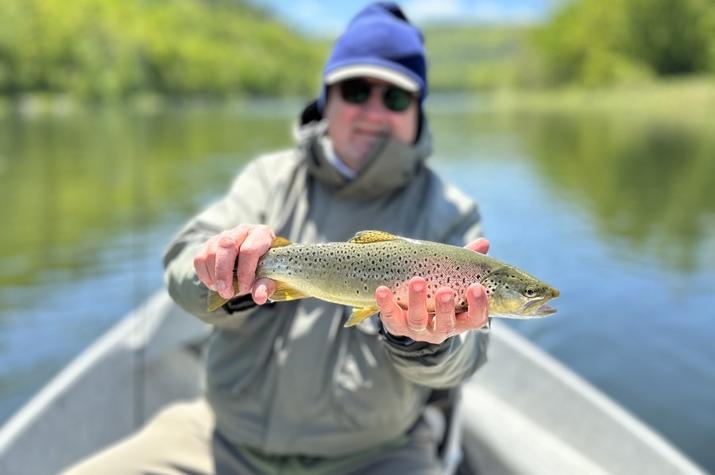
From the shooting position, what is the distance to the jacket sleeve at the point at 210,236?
2.43 meters

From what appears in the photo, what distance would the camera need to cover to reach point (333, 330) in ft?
8.89

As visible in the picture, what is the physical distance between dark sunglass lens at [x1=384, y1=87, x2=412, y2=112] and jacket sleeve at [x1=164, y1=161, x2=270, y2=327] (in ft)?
2.16

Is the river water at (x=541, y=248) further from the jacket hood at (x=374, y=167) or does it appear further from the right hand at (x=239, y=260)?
the right hand at (x=239, y=260)

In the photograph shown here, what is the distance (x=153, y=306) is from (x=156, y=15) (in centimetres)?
13880

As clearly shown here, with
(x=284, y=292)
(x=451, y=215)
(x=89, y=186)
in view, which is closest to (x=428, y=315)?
(x=284, y=292)

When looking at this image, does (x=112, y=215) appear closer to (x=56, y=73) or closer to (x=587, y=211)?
(x=587, y=211)

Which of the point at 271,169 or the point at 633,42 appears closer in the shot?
the point at 271,169

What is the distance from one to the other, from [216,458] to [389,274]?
1.35 metres

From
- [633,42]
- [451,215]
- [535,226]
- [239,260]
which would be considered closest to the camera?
[239,260]

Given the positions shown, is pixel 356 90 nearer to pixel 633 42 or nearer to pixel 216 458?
pixel 216 458

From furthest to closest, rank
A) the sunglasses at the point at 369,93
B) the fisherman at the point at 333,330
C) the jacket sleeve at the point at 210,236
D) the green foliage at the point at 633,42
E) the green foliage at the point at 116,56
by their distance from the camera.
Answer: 1. the green foliage at the point at 116,56
2. the green foliage at the point at 633,42
3. the sunglasses at the point at 369,93
4. the fisherman at the point at 333,330
5. the jacket sleeve at the point at 210,236

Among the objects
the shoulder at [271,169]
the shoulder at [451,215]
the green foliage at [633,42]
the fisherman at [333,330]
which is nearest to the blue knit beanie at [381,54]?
the fisherman at [333,330]

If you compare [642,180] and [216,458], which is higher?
[216,458]

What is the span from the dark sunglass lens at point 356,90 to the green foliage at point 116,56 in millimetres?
88404
